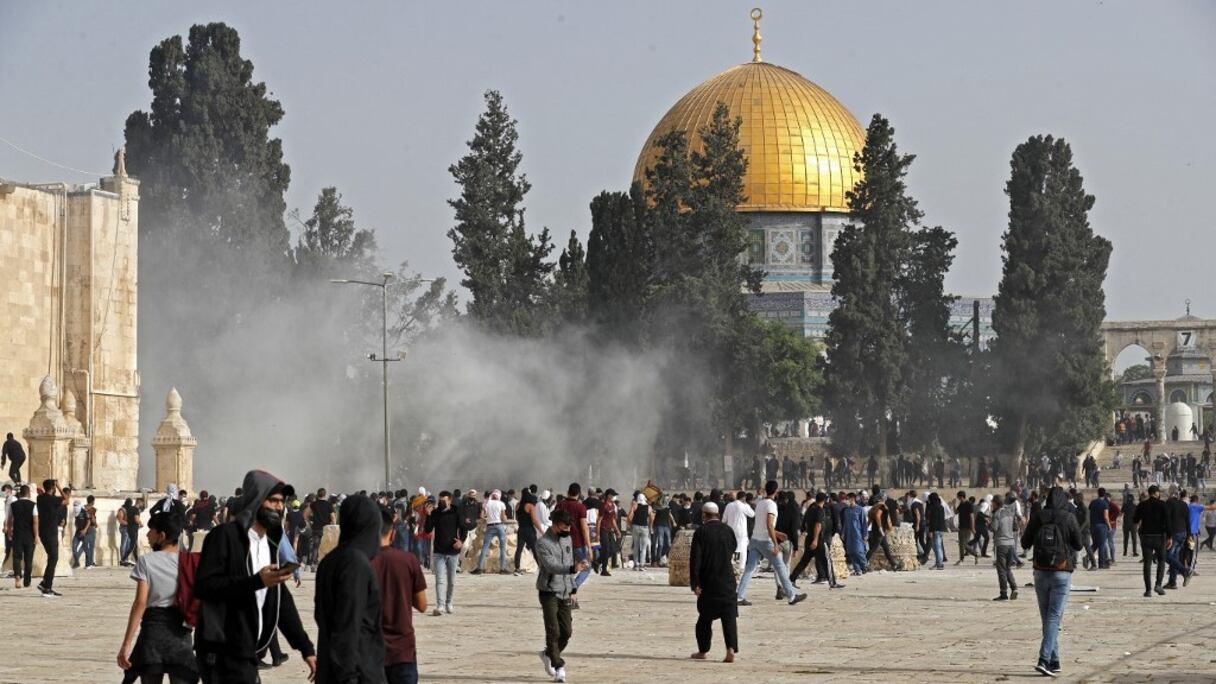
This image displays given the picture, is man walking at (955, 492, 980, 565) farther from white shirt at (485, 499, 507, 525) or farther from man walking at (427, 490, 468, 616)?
man walking at (427, 490, 468, 616)

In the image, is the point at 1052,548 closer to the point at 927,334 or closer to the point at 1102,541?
the point at 1102,541

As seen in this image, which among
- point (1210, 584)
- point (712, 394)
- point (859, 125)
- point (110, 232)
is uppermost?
point (859, 125)

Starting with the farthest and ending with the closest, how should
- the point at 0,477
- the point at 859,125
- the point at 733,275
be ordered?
the point at 859,125 < the point at 733,275 < the point at 0,477

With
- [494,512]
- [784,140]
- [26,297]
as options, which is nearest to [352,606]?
[494,512]

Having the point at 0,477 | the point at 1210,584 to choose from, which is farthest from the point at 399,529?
the point at 0,477

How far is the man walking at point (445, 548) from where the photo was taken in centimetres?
1742

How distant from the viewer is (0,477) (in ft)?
112

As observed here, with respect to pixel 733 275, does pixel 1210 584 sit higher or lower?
lower

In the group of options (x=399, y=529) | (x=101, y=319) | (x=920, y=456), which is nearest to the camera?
(x=399, y=529)

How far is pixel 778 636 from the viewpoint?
15.1 meters

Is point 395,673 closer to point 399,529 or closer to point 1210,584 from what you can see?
point 1210,584

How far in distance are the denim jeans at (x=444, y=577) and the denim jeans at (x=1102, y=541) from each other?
1043 centimetres

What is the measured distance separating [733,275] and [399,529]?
75.1 ft

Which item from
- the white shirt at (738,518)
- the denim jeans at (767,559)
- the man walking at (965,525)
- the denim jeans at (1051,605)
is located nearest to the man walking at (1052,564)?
the denim jeans at (1051,605)
